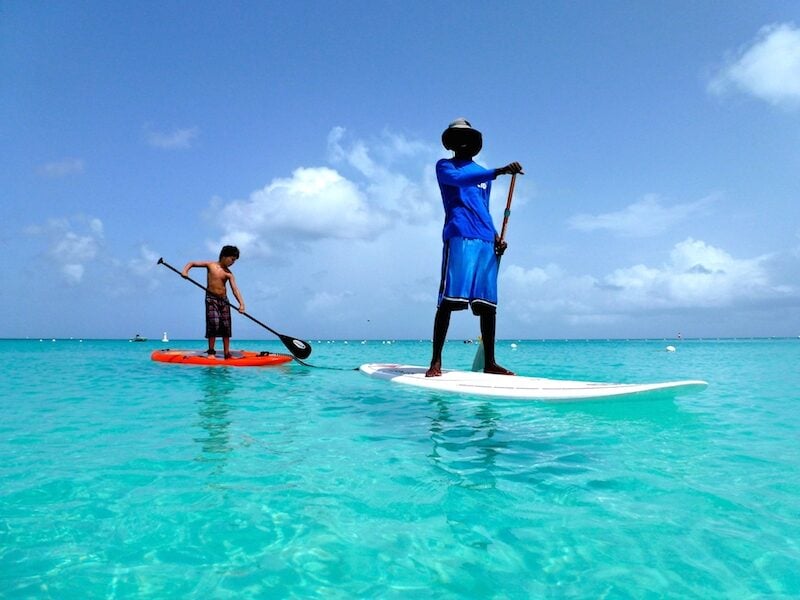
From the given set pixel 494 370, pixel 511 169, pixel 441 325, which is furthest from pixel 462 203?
pixel 494 370

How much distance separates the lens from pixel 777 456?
3863 mm

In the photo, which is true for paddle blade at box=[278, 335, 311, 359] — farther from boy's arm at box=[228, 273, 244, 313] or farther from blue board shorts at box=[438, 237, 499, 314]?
blue board shorts at box=[438, 237, 499, 314]

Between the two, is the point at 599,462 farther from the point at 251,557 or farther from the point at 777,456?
the point at 251,557

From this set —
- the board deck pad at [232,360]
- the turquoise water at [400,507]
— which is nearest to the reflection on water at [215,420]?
the turquoise water at [400,507]

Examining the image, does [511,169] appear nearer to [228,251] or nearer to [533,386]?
[533,386]

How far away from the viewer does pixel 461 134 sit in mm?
7430

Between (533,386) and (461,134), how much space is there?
3914 mm

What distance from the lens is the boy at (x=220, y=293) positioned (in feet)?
42.7

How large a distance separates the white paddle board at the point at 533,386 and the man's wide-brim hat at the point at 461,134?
3603 mm

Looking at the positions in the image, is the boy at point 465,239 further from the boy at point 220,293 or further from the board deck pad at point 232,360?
the boy at point 220,293

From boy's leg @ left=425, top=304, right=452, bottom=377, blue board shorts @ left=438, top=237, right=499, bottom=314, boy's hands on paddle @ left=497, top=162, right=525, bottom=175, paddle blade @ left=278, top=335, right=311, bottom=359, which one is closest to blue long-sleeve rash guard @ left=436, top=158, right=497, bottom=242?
blue board shorts @ left=438, top=237, right=499, bottom=314

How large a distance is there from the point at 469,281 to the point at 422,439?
10.9 feet

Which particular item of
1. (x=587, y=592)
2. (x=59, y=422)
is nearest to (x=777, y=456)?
(x=587, y=592)

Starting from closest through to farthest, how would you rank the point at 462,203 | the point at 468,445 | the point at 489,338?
the point at 468,445 → the point at 462,203 → the point at 489,338
